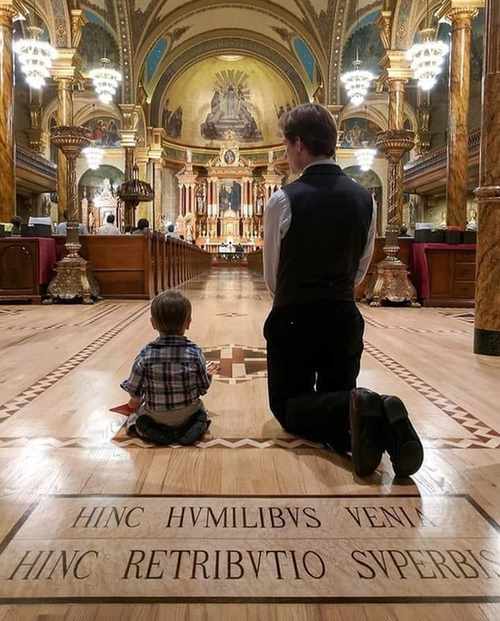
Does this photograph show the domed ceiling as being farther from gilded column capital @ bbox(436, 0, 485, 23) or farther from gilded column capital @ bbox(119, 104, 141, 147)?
gilded column capital @ bbox(436, 0, 485, 23)

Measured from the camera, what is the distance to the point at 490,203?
14.6 ft

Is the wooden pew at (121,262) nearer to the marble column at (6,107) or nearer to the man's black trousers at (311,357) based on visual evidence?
the marble column at (6,107)

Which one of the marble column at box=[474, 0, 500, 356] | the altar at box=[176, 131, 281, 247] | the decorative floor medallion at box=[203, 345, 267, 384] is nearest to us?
the decorative floor medallion at box=[203, 345, 267, 384]

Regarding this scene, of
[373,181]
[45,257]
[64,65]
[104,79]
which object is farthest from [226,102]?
[45,257]

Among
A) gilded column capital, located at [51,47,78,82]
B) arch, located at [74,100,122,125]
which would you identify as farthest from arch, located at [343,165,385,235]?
gilded column capital, located at [51,47,78,82]

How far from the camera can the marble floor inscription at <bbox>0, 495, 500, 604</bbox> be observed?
141 cm

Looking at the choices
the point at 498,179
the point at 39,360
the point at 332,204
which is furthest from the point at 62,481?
the point at 498,179

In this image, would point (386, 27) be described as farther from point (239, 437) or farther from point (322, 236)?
point (239, 437)

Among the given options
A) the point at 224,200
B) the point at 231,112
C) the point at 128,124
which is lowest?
the point at 224,200

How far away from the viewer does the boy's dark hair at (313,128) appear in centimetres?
242

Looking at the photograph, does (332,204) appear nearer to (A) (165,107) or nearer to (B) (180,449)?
(B) (180,449)

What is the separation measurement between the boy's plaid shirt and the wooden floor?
199 mm

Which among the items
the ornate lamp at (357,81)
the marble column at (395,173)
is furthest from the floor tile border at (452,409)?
the ornate lamp at (357,81)

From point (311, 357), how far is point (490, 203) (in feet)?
8.60
